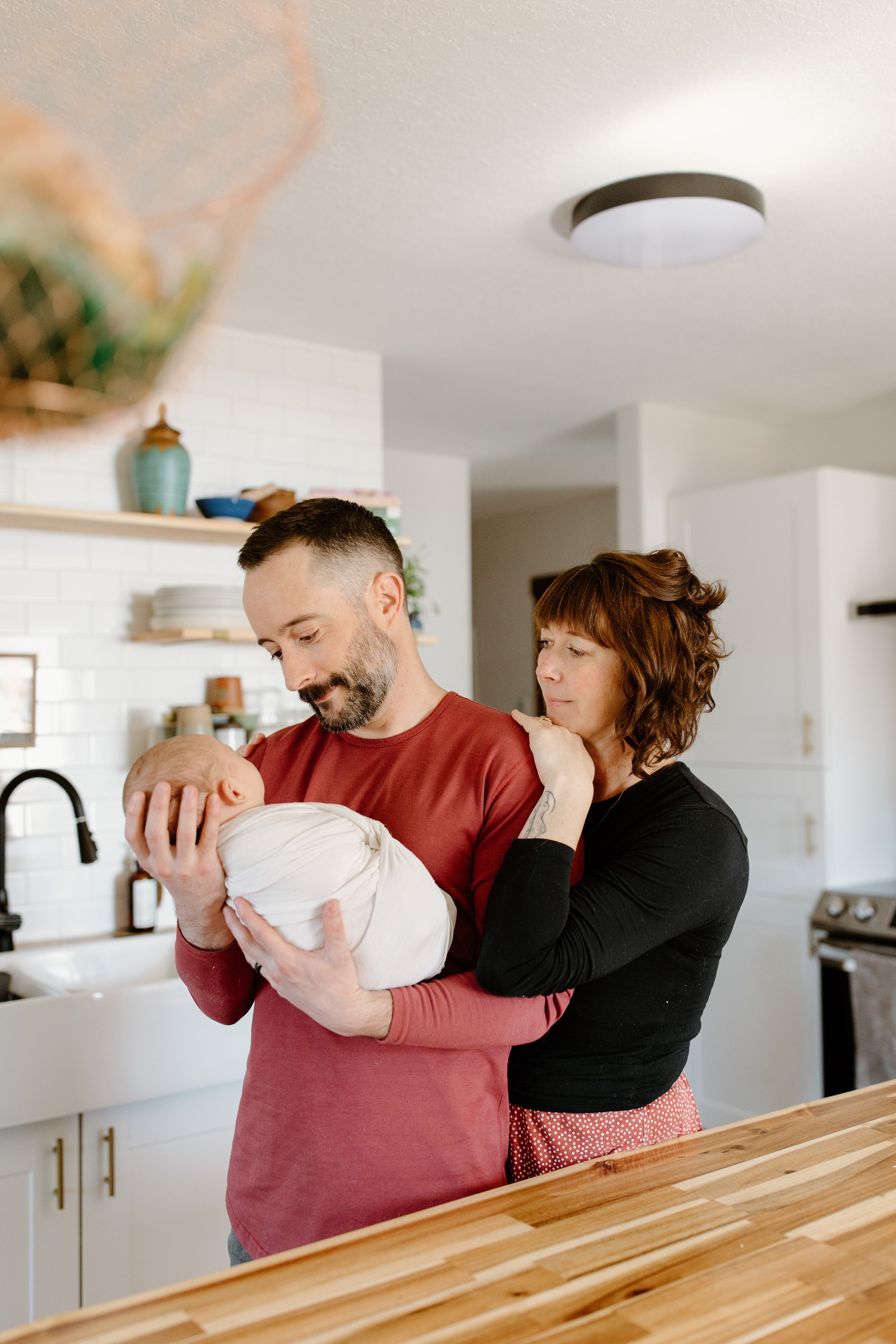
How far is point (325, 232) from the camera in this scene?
276 centimetres

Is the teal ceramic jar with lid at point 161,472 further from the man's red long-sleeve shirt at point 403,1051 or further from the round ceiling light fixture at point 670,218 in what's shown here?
the man's red long-sleeve shirt at point 403,1051

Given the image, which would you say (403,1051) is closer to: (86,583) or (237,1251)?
(237,1251)

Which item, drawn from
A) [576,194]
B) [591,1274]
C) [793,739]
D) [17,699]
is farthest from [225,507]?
[591,1274]

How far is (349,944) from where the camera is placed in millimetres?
1200

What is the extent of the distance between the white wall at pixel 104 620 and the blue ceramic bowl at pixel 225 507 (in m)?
0.18

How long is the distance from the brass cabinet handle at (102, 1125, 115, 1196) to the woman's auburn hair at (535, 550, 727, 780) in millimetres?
1588

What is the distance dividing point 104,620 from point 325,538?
2.09 metres

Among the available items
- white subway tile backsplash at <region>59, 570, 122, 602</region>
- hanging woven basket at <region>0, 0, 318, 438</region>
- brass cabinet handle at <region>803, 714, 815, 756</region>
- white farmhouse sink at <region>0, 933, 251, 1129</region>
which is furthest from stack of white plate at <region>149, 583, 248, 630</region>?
hanging woven basket at <region>0, 0, 318, 438</region>

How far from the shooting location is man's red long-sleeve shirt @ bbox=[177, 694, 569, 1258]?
1.24m

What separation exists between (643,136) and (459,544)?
3341 millimetres

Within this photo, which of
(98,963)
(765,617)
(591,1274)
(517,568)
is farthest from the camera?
(517,568)

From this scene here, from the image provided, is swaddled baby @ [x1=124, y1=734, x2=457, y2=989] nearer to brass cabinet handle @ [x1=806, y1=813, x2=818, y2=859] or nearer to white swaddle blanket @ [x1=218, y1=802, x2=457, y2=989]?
white swaddle blanket @ [x1=218, y1=802, x2=457, y2=989]

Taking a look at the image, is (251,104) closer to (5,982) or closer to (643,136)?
(643,136)

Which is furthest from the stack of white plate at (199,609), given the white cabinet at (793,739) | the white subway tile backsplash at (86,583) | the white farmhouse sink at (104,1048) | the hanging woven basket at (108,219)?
the hanging woven basket at (108,219)
